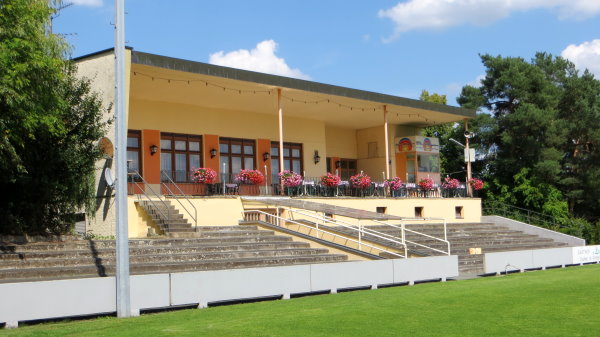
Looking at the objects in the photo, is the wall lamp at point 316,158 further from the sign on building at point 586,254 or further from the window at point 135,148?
the sign on building at point 586,254

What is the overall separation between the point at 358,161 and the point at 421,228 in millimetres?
8668

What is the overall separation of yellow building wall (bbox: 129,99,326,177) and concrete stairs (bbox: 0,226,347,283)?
6747 mm

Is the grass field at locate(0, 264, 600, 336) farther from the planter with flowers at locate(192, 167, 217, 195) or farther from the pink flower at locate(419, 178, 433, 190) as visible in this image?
the pink flower at locate(419, 178, 433, 190)

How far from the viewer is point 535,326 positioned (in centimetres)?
1023

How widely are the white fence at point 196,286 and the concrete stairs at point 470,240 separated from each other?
4334 millimetres

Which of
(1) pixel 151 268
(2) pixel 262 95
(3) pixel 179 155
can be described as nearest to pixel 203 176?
(3) pixel 179 155

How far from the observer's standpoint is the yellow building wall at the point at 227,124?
26.8m

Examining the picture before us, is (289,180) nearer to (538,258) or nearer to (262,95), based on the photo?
(262,95)

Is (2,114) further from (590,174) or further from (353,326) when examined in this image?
(590,174)

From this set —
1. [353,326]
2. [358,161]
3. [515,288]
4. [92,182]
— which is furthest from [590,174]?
[353,326]

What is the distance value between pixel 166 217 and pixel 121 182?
8.18 meters

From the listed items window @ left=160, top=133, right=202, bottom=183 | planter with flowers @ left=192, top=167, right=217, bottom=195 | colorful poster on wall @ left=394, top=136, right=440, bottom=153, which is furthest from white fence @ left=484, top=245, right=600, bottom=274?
window @ left=160, top=133, right=202, bottom=183

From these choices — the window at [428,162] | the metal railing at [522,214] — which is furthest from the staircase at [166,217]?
the metal railing at [522,214]

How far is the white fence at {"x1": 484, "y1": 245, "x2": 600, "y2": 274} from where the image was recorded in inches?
898
